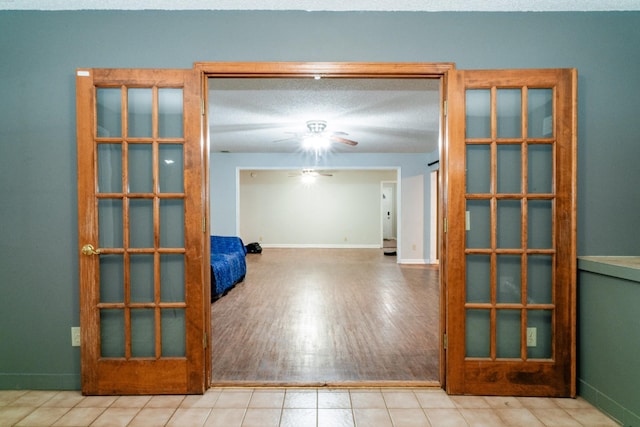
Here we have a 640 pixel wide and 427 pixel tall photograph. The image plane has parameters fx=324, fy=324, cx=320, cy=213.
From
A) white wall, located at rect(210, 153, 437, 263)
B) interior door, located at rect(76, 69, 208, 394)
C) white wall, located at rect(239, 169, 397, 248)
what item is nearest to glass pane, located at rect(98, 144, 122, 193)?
interior door, located at rect(76, 69, 208, 394)

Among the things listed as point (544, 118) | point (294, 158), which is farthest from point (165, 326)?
point (294, 158)

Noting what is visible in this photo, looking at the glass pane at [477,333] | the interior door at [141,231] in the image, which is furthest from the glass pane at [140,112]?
the glass pane at [477,333]

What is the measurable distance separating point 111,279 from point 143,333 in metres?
0.41

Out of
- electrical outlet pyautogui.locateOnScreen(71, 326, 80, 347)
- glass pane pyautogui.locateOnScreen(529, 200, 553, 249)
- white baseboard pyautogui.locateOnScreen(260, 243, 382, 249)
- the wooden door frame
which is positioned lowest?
white baseboard pyautogui.locateOnScreen(260, 243, 382, 249)

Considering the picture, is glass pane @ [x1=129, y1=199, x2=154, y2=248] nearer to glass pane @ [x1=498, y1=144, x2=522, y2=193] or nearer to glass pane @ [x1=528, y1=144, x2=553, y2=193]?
glass pane @ [x1=498, y1=144, x2=522, y2=193]

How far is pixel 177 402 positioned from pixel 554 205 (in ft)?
8.77

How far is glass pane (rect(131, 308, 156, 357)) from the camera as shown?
2.11m

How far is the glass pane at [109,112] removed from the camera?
2086 millimetres

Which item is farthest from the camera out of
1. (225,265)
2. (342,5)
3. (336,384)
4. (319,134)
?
(319,134)

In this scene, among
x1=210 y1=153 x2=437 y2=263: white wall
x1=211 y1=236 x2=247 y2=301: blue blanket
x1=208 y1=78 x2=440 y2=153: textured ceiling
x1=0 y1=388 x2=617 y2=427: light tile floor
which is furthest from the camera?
x1=210 y1=153 x2=437 y2=263: white wall

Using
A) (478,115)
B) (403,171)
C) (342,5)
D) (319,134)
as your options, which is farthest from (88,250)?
(403,171)

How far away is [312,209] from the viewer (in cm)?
1057

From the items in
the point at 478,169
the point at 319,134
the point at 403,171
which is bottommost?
the point at 478,169

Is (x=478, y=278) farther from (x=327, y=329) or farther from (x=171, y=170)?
(x=171, y=170)
